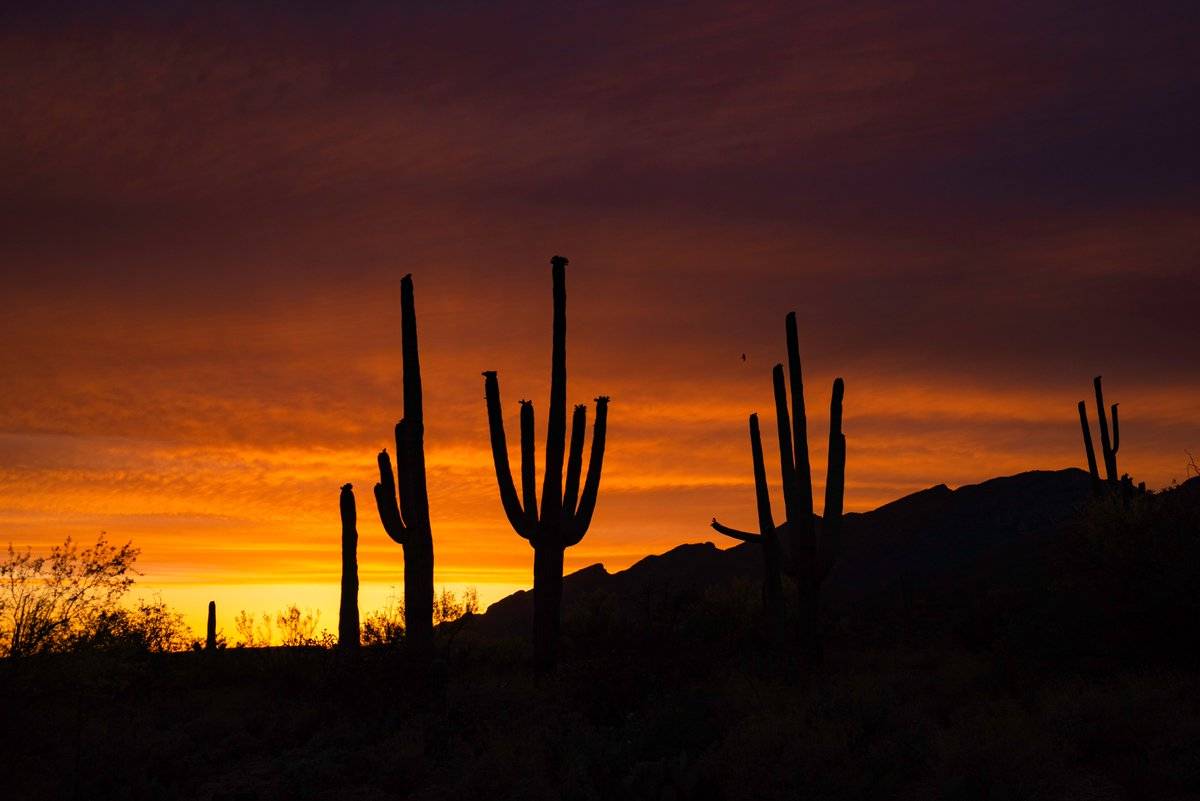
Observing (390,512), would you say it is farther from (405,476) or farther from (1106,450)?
(1106,450)

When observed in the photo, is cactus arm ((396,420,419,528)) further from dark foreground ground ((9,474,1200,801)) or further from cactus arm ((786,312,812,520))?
cactus arm ((786,312,812,520))

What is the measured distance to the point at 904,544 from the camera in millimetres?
79812

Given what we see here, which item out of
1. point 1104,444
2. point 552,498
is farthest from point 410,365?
point 1104,444

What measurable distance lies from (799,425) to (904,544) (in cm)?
5989

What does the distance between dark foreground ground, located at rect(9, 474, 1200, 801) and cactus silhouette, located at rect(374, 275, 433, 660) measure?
2.69ft

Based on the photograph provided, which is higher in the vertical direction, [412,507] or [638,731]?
[412,507]

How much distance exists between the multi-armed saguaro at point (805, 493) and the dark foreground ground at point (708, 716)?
1.54 m

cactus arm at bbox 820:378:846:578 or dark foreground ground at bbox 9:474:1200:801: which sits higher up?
cactus arm at bbox 820:378:846:578

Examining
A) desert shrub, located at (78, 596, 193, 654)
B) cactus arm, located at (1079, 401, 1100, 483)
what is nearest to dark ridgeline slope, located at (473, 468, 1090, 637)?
cactus arm, located at (1079, 401, 1100, 483)

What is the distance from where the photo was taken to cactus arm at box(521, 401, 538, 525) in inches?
824

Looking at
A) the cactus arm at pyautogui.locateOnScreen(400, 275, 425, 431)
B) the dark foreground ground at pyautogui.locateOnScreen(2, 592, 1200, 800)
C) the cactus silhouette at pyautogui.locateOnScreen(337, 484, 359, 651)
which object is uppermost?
the cactus arm at pyautogui.locateOnScreen(400, 275, 425, 431)

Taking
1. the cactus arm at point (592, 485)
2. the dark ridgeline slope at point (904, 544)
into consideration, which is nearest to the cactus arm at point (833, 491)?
the cactus arm at point (592, 485)

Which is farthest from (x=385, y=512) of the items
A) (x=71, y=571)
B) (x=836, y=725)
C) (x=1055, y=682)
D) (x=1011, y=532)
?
(x=1011, y=532)

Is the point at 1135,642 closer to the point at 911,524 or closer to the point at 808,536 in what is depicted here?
the point at 808,536
